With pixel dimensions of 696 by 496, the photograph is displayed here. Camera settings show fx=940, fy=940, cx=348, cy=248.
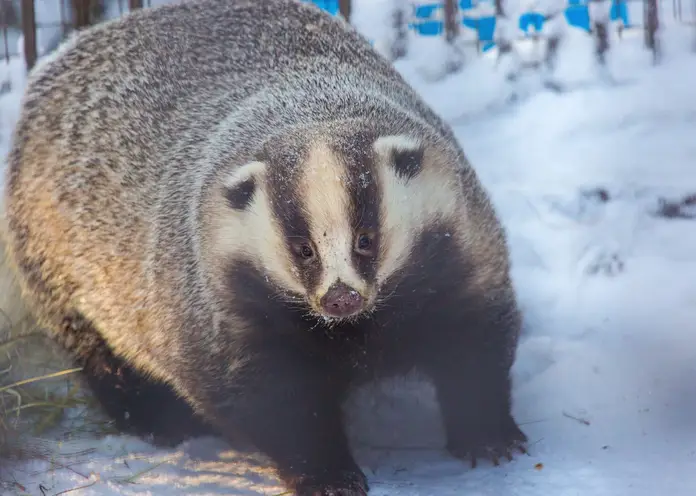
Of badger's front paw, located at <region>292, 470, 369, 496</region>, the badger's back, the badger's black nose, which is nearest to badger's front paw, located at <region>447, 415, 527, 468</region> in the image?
badger's front paw, located at <region>292, 470, 369, 496</region>

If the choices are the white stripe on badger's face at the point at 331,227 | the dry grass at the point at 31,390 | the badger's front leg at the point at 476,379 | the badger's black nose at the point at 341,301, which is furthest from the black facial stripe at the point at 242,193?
the dry grass at the point at 31,390

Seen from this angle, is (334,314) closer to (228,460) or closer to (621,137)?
(228,460)

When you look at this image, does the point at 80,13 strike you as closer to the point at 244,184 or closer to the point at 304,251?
the point at 244,184

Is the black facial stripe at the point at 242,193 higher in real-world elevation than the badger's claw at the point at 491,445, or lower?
higher

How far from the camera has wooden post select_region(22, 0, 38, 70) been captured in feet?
5.39

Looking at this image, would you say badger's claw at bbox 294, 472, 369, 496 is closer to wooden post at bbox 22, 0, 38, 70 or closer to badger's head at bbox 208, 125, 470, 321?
badger's head at bbox 208, 125, 470, 321

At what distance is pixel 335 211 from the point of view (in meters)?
1.35

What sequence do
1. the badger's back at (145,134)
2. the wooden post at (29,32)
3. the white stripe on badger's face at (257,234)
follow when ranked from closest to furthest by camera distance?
the white stripe on badger's face at (257,234) → the wooden post at (29,32) → the badger's back at (145,134)

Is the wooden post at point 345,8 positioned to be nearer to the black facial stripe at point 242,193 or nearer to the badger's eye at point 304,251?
the black facial stripe at point 242,193

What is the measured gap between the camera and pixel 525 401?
64.7 inches

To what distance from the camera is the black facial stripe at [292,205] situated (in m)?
1.37

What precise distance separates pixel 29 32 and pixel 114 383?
0.73m

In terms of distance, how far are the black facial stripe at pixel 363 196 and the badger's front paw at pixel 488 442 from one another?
1.32ft

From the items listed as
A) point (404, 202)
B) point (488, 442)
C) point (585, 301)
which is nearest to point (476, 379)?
point (488, 442)
